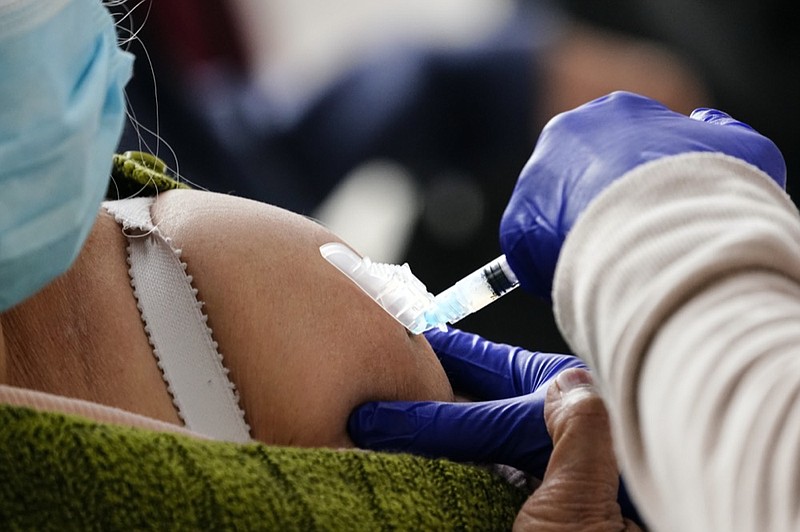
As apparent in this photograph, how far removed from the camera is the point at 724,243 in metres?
0.46

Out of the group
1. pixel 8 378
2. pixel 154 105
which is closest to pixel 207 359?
pixel 8 378

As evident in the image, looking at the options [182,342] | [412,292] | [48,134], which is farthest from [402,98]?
[48,134]

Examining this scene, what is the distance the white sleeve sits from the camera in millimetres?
424

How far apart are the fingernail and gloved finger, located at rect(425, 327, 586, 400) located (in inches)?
7.5

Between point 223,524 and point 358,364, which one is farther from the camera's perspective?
point 358,364

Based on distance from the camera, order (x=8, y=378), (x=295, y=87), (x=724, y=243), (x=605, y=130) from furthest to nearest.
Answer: (x=295, y=87) → (x=8, y=378) → (x=605, y=130) → (x=724, y=243)

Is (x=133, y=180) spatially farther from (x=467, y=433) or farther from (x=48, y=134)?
(x=467, y=433)

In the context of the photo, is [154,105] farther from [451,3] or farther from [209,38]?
[451,3]

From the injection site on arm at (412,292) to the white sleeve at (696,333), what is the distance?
0.34 m

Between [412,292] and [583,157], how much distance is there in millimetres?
333

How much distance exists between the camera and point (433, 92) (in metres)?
1.94

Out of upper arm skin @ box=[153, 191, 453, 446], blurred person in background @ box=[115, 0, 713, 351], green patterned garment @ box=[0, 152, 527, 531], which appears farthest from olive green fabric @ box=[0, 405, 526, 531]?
blurred person in background @ box=[115, 0, 713, 351]

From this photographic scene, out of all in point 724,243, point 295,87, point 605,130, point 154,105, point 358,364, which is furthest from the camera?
point 295,87

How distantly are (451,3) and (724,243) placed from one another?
1763mm
